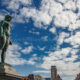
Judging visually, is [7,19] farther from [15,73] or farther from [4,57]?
[15,73]

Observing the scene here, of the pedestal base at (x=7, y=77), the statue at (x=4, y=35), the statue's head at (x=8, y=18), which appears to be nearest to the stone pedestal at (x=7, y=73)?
the pedestal base at (x=7, y=77)

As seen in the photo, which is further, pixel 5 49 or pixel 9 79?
pixel 5 49

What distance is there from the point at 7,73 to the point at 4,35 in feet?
6.76

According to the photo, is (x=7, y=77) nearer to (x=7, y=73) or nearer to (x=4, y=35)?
(x=7, y=73)

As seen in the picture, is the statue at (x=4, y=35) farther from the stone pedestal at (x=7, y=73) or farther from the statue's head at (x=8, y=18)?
the stone pedestal at (x=7, y=73)

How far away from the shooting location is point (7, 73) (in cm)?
909

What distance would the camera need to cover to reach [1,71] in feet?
29.6

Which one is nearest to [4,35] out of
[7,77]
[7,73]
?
[7,73]

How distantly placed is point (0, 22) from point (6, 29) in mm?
508

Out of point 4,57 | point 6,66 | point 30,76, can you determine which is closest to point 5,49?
point 4,57

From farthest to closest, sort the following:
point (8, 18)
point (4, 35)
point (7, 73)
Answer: point (8, 18)
point (4, 35)
point (7, 73)

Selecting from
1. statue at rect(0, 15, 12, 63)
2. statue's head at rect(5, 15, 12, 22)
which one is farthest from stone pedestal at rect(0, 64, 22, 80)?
statue's head at rect(5, 15, 12, 22)

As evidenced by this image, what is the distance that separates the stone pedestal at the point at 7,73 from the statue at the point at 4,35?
52 centimetres

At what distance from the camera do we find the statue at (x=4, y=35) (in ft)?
31.7
